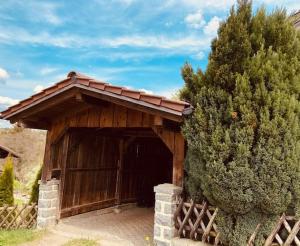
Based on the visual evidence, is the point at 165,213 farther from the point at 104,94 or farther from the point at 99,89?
the point at 99,89

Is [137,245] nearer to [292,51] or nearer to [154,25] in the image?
[292,51]

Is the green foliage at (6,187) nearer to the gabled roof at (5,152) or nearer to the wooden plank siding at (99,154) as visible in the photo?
the wooden plank siding at (99,154)

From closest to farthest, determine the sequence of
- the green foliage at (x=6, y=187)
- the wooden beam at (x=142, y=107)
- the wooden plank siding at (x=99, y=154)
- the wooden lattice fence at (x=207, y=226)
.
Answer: the wooden lattice fence at (x=207, y=226) < the wooden beam at (x=142, y=107) < the wooden plank siding at (x=99, y=154) < the green foliage at (x=6, y=187)

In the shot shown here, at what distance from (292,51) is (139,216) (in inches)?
255

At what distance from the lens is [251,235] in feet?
13.8

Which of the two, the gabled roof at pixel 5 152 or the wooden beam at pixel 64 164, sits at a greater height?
the gabled roof at pixel 5 152

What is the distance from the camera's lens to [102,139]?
8.66 m

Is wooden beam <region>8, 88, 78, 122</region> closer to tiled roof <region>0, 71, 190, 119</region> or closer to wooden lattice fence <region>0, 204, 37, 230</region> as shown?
tiled roof <region>0, 71, 190, 119</region>

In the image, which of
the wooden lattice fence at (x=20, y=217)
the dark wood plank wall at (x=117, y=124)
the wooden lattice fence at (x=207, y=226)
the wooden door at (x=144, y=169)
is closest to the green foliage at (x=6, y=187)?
the wooden lattice fence at (x=20, y=217)

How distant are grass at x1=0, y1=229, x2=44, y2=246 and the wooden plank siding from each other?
937mm

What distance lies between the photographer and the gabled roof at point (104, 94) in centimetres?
461

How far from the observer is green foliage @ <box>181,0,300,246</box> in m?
4.03

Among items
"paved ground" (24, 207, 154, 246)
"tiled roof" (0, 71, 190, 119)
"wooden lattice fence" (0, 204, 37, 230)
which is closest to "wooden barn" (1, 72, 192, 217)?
"tiled roof" (0, 71, 190, 119)

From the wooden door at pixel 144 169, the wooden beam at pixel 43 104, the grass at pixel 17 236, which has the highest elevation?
the wooden beam at pixel 43 104
